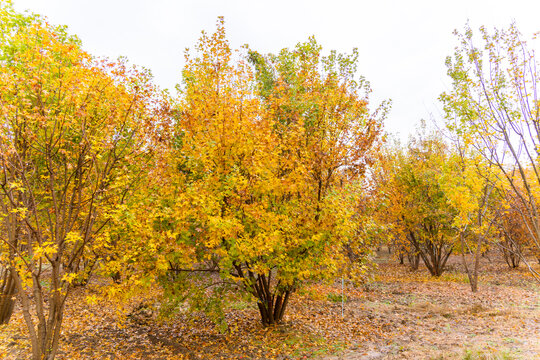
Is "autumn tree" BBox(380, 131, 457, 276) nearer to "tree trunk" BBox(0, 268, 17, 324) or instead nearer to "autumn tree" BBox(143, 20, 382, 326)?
"autumn tree" BBox(143, 20, 382, 326)

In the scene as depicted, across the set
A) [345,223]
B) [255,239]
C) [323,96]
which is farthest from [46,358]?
[323,96]

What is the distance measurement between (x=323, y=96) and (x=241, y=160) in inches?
145

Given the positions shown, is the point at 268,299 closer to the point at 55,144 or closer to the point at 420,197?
the point at 55,144

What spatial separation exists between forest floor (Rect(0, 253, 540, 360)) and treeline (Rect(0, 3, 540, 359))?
1.14m

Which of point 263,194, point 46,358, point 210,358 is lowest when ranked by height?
point 210,358

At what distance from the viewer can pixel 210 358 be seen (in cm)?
779

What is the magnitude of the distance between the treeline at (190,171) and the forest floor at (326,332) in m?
1.14

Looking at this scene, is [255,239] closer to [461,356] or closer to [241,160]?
[241,160]

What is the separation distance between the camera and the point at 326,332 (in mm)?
9375

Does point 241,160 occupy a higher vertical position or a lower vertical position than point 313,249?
higher

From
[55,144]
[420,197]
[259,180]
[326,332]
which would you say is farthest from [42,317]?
[420,197]

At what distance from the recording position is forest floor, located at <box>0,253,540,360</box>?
756cm

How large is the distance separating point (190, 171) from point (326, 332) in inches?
250

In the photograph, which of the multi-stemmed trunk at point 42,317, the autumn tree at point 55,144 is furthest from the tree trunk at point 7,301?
the multi-stemmed trunk at point 42,317
